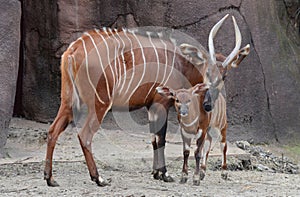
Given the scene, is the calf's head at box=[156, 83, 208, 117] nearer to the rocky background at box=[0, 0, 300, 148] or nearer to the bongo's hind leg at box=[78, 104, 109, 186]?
the bongo's hind leg at box=[78, 104, 109, 186]

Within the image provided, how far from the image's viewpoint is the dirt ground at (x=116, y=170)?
4.91 meters

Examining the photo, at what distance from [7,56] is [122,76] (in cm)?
138

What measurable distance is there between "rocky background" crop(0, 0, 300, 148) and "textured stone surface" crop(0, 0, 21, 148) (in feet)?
3.93

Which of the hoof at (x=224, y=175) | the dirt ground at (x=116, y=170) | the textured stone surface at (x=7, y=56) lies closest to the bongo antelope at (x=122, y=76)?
the dirt ground at (x=116, y=170)

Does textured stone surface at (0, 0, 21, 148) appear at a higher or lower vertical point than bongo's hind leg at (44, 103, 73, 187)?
higher

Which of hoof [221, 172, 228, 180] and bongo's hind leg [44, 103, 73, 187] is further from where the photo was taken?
hoof [221, 172, 228, 180]

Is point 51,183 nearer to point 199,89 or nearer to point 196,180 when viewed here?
point 196,180

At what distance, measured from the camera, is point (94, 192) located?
15.7 feet

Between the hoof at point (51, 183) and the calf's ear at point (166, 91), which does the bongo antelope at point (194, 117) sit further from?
the hoof at point (51, 183)

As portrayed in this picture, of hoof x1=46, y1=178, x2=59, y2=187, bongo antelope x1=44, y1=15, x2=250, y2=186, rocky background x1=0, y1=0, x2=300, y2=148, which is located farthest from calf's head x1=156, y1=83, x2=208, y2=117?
rocky background x1=0, y1=0, x2=300, y2=148

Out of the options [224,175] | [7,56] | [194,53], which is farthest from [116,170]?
[7,56]

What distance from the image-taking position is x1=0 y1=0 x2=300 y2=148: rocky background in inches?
288

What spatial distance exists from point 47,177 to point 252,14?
352 cm

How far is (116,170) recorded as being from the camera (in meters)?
5.94
